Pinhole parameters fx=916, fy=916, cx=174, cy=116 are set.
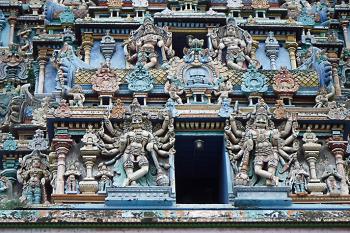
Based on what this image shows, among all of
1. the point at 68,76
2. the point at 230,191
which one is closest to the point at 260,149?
the point at 230,191

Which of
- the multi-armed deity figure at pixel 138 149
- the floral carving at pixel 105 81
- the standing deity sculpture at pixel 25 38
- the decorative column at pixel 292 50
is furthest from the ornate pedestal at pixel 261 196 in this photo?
the standing deity sculpture at pixel 25 38

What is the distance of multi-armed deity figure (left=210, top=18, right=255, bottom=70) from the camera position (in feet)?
67.5

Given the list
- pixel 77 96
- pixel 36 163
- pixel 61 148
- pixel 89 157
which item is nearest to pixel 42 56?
pixel 77 96

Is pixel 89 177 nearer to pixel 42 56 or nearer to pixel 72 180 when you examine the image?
pixel 72 180

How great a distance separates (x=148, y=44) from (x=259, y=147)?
13.8 feet

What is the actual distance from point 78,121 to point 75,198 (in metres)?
1.84

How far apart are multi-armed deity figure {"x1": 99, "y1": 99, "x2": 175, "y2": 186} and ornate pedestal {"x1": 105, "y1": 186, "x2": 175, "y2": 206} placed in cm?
41

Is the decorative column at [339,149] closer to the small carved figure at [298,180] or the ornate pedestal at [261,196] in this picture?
the small carved figure at [298,180]

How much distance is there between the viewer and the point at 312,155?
1823cm

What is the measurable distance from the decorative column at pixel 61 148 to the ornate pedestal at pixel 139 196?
128 centimetres

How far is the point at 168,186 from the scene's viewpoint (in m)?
17.3

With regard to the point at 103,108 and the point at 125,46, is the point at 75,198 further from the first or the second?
the point at 125,46

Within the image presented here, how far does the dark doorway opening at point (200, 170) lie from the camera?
18562 mm

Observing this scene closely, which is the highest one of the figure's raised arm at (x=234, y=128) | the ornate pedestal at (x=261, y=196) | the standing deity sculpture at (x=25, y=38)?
the standing deity sculpture at (x=25, y=38)
